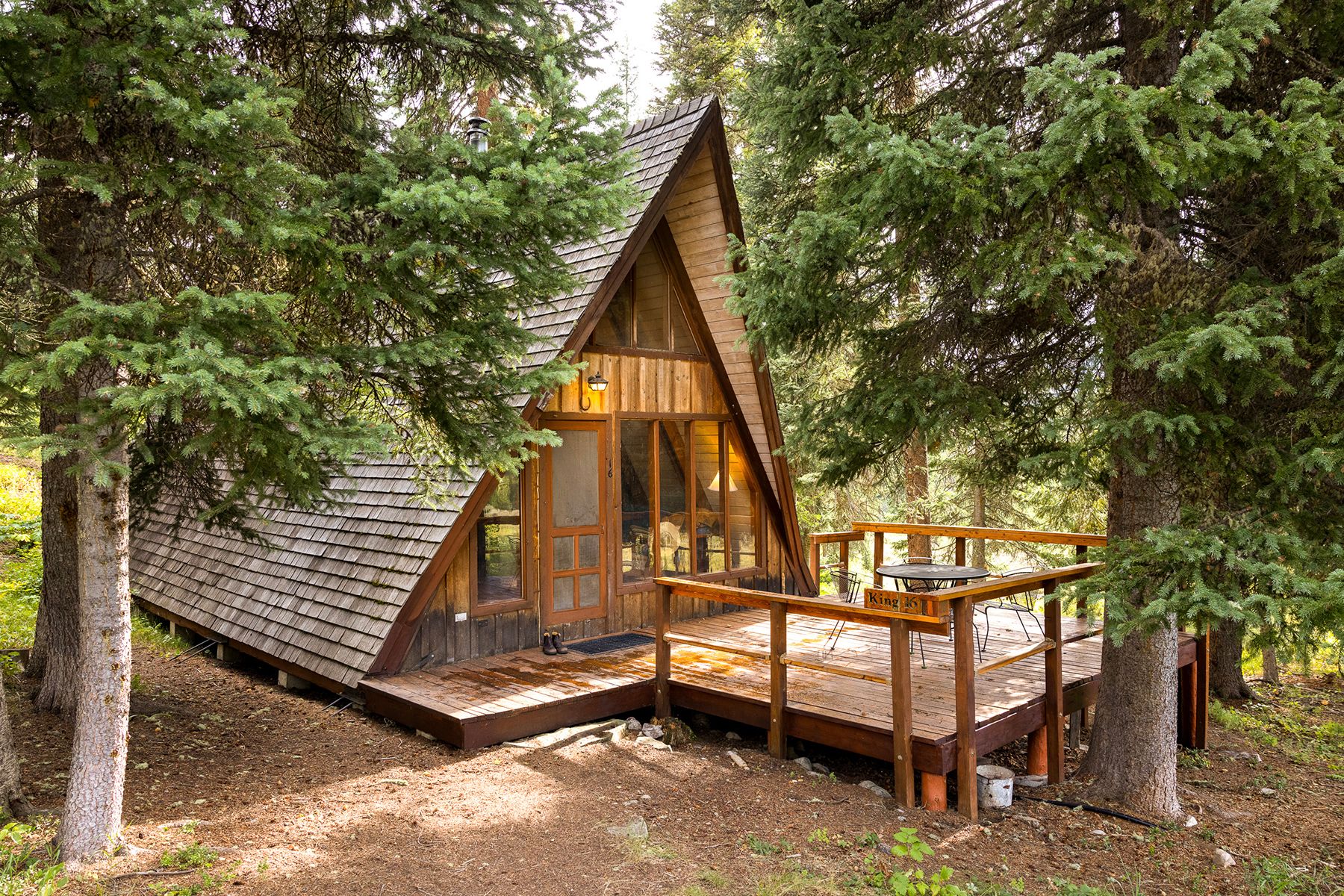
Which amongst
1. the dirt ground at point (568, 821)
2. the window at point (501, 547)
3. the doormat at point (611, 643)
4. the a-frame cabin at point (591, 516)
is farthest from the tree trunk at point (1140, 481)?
the window at point (501, 547)

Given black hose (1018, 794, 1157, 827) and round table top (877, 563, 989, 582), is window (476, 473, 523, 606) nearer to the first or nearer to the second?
round table top (877, 563, 989, 582)

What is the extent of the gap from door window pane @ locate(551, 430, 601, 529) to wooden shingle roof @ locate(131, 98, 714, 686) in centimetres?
95

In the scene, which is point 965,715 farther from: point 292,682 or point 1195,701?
point 292,682

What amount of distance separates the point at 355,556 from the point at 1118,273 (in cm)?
611

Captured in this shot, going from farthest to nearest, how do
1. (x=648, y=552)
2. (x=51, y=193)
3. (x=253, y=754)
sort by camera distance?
(x=648, y=552) → (x=253, y=754) → (x=51, y=193)

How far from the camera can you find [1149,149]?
3.80 m

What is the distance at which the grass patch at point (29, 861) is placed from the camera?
136 inches

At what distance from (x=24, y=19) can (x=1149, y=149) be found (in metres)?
4.45

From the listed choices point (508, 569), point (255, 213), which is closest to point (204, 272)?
point (255, 213)

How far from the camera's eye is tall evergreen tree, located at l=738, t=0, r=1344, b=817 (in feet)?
12.8

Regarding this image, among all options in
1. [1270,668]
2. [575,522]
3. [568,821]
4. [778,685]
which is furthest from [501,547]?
[1270,668]

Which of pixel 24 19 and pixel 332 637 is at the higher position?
pixel 24 19

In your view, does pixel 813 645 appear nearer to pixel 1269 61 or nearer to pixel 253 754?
pixel 253 754

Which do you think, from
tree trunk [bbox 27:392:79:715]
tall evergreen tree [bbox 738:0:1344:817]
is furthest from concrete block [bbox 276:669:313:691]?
tall evergreen tree [bbox 738:0:1344:817]
